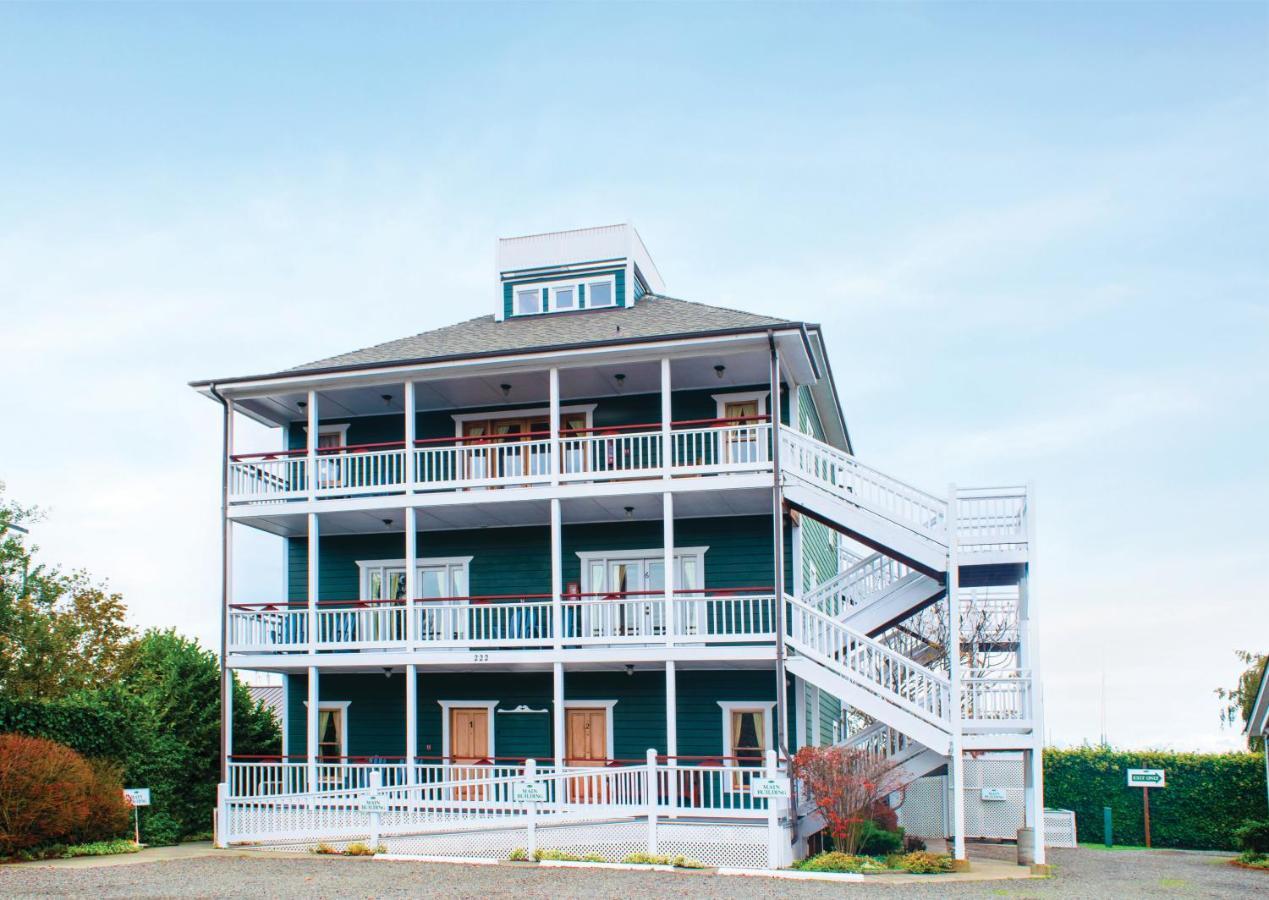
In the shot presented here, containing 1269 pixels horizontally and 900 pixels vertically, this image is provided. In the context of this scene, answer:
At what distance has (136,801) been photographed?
21.8 m

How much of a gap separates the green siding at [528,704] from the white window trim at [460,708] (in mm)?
66

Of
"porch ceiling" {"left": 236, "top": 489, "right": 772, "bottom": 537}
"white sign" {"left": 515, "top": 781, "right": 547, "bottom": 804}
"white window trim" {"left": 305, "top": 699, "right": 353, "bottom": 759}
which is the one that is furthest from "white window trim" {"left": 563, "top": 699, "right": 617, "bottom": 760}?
"white window trim" {"left": 305, "top": 699, "right": 353, "bottom": 759}

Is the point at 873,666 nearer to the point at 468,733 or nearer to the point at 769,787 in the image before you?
the point at 769,787

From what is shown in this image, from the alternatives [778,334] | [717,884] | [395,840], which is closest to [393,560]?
[395,840]

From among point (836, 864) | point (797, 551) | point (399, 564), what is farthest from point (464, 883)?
point (399, 564)

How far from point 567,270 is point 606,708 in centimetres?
990

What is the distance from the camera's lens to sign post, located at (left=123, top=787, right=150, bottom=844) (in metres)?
21.8

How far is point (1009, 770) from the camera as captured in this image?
29.3m

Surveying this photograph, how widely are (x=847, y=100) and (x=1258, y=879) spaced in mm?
13896

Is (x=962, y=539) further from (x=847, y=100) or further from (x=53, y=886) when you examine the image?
(x=53, y=886)

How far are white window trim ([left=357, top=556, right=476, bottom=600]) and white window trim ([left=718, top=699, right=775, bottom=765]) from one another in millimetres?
5903

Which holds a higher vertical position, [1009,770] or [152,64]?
[152,64]

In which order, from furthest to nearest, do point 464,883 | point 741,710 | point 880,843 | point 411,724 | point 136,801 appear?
point 741,710, point 411,724, point 136,801, point 880,843, point 464,883

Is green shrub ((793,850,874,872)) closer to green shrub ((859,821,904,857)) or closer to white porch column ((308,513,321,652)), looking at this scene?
green shrub ((859,821,904,857))
